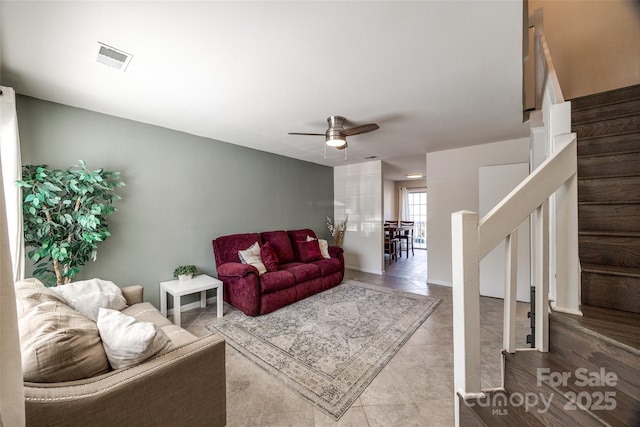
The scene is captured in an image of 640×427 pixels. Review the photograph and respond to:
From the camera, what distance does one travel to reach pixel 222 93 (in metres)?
2.20

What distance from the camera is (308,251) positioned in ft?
14.0

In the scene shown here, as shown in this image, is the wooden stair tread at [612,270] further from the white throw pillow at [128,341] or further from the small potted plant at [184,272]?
the small potted plant at [184,272]

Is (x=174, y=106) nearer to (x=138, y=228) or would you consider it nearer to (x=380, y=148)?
(x=138, y=228)

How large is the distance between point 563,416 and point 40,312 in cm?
234

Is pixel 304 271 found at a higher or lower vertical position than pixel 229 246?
lower

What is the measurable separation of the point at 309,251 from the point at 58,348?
340 cm

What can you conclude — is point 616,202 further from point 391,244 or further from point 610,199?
point 391,244

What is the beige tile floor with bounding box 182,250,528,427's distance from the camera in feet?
5.02

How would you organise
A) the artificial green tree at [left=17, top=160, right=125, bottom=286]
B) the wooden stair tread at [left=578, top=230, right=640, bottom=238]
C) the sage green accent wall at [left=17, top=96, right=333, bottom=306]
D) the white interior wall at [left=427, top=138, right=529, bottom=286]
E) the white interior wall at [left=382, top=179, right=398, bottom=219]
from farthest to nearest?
1. the white interior wall at [left=382, top=179, right=398, bottom=219]
2. the white interior wall at [left=427, top=138, right=529, bottom=286]
3. the sage green accent wall at [left=17, top=96, right=333, bottom=306]
4. the artificial green tree at [left=17, top=160, right=125, bottom=286]
5. the wooden stair tread at [left=578, top=230, right=640, bottom=238]

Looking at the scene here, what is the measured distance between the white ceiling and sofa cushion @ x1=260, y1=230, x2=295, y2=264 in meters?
1.93

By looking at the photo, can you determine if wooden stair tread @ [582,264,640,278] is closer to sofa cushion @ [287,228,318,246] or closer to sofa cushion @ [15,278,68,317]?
sofa cushion @ [15,278,68,317]

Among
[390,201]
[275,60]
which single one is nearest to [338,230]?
[390,201]

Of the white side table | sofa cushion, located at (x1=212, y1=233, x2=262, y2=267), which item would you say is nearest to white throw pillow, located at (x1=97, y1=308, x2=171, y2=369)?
the white side table

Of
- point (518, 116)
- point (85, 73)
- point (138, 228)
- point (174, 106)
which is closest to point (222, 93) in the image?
point (174, 106)
